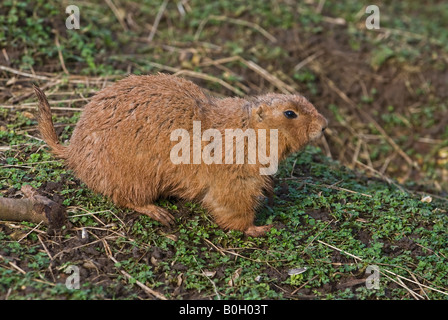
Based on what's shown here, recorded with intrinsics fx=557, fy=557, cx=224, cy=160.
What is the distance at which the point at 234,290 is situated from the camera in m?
4.36

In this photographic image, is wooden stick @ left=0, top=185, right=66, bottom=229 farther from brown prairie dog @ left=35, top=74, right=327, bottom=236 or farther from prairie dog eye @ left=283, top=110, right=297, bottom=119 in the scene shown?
prairie dog eye @ left=283, top=110, right=297, bottom=119

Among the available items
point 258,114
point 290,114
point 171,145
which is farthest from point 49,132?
point 290,114

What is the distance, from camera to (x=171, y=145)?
4.78 m

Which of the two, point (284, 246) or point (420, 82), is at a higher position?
point (420, 82)

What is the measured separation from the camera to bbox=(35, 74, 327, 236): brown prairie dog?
4781 millimetres

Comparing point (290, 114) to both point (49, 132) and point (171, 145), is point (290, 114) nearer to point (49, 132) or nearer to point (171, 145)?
point (171, 145)

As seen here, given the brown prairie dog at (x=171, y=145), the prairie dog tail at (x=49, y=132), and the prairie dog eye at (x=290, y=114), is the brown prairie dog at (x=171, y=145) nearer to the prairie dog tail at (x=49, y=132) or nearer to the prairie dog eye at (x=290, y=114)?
the prairie dog eye at (x=290, y=114)

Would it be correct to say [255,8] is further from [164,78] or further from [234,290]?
[234,290]

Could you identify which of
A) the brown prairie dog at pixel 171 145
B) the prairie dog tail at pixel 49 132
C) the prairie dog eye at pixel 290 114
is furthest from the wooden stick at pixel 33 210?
the prairie dog eye at pixel 290 114

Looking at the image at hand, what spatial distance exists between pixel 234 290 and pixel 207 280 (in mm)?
234

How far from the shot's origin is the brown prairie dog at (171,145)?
478 centimetres
